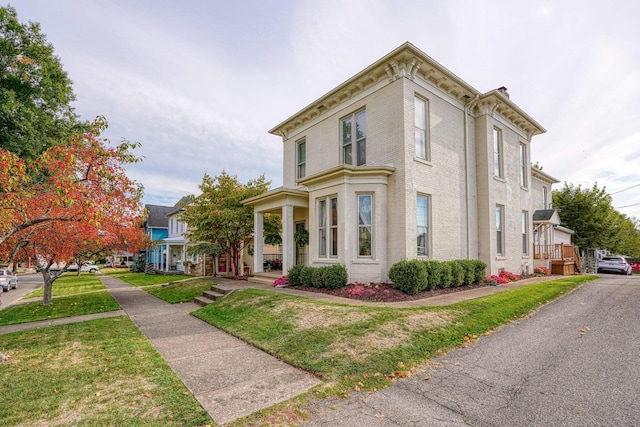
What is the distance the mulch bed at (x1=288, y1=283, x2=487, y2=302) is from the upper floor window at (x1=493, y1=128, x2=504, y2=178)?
6418mm

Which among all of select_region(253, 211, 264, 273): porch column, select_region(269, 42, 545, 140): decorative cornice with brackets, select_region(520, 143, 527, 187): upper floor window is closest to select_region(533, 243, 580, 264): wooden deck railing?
select_region(520, 143, 527, 187): upper floor window

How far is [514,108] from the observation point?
14.4m

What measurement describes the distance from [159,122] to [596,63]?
16949 mm

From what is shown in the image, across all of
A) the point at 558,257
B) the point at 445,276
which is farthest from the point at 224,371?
the point at 558,257

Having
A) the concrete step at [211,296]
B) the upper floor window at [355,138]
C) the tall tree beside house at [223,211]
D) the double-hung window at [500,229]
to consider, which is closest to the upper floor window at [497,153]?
the double-hung window at [500,229]

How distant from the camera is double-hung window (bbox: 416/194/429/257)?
1135cm

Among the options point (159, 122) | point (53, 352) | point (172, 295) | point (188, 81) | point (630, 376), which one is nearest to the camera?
point (630, 376)

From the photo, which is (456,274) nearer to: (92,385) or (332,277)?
(332,277)

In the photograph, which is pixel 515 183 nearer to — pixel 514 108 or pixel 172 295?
pixel 514 108

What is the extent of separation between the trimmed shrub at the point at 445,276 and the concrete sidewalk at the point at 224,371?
22.9 ft

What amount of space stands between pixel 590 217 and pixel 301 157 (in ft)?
83.5

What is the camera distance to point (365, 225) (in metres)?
11.1

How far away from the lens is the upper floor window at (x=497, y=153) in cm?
1437

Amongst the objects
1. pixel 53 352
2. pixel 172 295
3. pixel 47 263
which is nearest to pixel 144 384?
pixel 53 352
